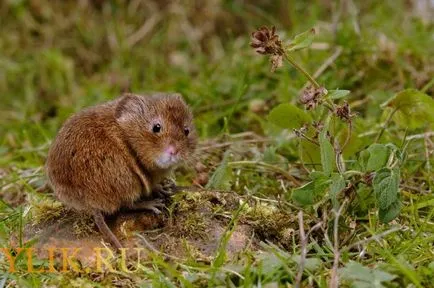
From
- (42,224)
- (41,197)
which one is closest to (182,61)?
(41,197)

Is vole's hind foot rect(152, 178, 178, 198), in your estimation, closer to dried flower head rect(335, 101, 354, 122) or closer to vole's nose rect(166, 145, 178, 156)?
vole's nose rect(166, 145, 178, 156)

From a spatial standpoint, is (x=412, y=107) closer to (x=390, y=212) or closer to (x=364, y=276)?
(x=390, y=212)

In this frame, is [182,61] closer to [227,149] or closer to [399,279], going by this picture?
[227,149]

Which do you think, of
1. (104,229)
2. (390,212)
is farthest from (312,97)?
(104,229)

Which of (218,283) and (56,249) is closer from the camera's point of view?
(218,283)

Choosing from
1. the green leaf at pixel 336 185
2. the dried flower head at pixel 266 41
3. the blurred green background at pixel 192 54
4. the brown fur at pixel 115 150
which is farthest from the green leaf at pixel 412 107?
the blurred green background at pixel 192 54
